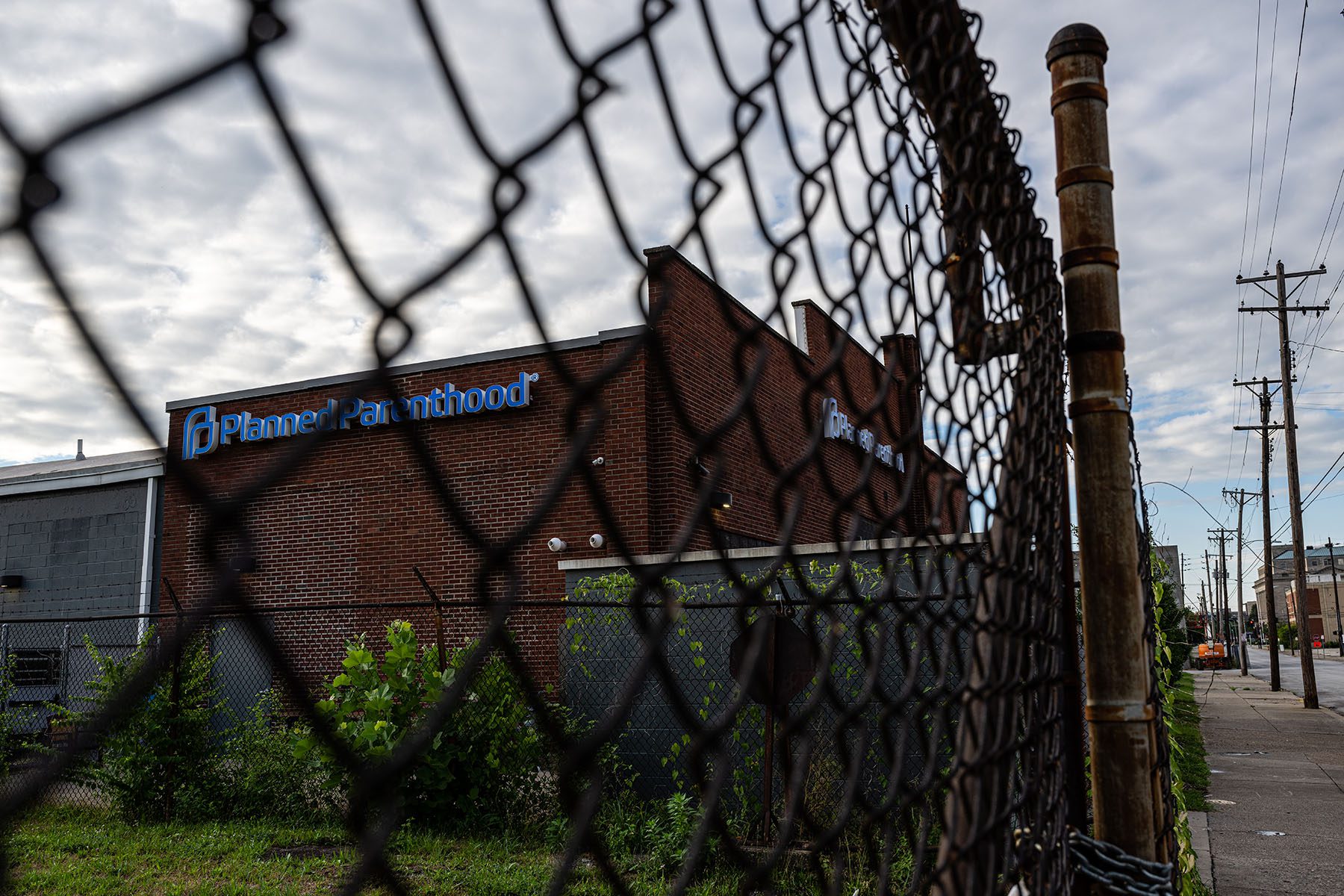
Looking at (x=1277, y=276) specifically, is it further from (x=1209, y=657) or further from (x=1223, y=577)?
(x=1223, y=577)

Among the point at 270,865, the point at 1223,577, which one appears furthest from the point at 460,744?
the point at 1223,577

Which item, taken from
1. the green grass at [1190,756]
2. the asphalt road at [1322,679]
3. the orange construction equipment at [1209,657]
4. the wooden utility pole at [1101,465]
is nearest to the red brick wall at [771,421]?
the wooden utility pole at [1101,465]

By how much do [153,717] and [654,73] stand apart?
975cm

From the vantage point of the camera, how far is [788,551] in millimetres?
959

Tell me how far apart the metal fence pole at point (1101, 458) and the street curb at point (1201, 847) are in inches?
159

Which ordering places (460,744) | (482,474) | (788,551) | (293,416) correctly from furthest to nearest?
(293,416), (482,474), (460,744), (788,551)

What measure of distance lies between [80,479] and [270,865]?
12.0 meters

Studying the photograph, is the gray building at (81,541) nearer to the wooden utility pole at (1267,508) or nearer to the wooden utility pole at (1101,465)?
the wooden utility pole at (1101,465)

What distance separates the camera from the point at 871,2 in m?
1.54

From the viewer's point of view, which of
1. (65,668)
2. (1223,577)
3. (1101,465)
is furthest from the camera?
(1223,577)

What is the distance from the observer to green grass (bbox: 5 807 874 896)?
20.0ft

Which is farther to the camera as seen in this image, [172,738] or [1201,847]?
[172,738]

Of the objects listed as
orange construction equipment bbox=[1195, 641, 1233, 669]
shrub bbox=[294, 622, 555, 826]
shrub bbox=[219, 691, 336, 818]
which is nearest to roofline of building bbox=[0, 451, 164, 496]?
shrub bbox=[219, 691, 336, 818]

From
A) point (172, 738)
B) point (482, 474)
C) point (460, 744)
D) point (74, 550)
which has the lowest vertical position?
point (172, 738)
